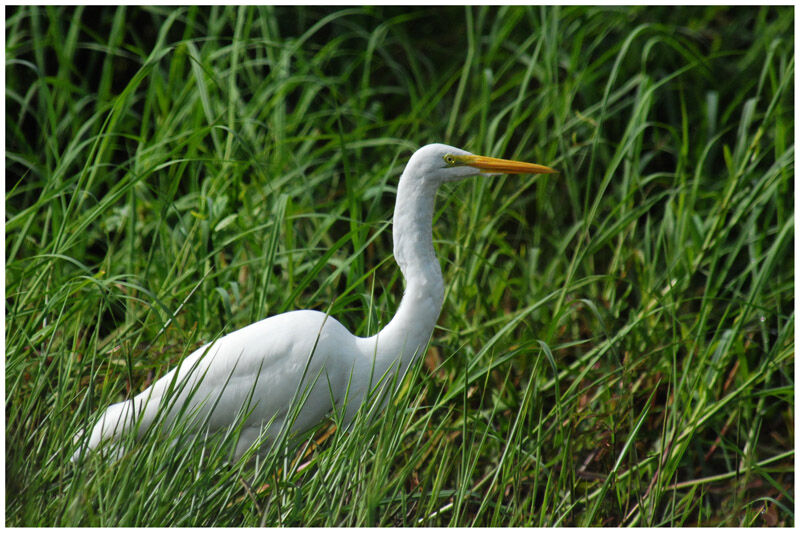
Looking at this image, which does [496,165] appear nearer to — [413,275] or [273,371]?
[413,275]

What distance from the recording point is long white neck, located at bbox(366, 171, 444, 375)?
1911 mm

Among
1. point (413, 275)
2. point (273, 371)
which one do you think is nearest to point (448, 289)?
point (413, 275)

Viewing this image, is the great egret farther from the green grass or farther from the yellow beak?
the green grass

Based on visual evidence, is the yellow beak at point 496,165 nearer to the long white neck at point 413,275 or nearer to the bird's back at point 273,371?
the long white neck at point 413,275

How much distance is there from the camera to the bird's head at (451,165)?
6.23 feet

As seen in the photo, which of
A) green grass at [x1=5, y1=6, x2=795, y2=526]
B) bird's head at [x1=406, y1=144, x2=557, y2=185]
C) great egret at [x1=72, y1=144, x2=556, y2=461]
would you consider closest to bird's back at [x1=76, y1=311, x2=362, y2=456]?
great egret at [x1=72, y1=144, x2=556, y2=461]

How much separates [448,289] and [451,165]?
672 millimetres

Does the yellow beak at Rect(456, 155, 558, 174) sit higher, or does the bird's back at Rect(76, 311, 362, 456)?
the yellow beak at Rect(456, 155, 558, 174)

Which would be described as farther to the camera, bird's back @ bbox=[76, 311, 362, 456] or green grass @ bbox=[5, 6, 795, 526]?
bird's back @ bbox=[76, 311, 362, 456]

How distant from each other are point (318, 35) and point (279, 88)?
1.27m

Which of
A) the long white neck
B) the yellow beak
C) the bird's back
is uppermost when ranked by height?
the yellow beak

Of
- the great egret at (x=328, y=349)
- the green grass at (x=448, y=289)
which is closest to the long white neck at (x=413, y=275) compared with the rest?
the great egret at (x=328, y=349)

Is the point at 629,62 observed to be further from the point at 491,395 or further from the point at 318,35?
the point at 491,395

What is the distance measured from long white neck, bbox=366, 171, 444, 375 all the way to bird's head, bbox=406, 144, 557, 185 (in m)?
0.02
